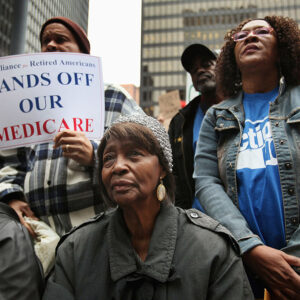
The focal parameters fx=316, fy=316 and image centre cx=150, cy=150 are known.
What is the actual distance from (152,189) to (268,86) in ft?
3.78

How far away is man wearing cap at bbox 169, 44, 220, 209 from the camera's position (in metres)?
2.93

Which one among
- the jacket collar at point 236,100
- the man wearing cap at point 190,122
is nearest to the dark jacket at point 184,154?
the man wearing cap at point 190,122

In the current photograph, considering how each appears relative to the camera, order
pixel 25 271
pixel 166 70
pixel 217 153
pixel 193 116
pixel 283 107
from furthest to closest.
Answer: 1. pixel 166 70
2. pixel 193 116
3. pixel 217 153
4. pixel 283 107
5. pixel 25 271

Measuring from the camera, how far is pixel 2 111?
211 centimetres

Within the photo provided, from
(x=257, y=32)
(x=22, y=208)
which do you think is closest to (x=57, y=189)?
(x=22, y=208)

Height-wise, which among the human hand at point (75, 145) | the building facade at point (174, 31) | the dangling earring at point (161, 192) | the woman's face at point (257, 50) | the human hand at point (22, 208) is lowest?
the human hand at point (22, 208)

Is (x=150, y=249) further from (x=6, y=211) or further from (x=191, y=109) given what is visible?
(x=191, y=109)

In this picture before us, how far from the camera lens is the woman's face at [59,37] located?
8.17ft

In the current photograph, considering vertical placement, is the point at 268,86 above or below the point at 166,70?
below

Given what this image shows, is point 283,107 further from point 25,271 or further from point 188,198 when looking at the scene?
point 25,271

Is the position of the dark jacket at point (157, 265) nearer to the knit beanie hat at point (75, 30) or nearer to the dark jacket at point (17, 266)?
the dark jacket at point (17, 266)

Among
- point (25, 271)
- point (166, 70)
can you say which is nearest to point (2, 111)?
point (25, 271)

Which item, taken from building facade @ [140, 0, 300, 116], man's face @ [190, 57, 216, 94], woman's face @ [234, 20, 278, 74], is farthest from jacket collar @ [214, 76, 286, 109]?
building facade @ [140, 0, 300, 116]

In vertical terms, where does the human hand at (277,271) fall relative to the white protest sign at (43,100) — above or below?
below
